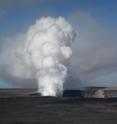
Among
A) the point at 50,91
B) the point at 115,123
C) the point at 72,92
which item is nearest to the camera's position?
the point at 115,123

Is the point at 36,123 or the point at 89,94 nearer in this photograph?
the point at 36,123

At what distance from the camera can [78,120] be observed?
64500 millimetres

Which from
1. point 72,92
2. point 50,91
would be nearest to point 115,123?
point 50,91

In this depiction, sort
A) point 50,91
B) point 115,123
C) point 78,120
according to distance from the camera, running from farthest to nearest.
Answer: point 50,91 < point 78,120 < point 115,123

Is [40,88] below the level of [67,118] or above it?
above

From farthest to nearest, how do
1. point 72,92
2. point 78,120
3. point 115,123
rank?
point 72,92 < point 78,120 < point 115,123

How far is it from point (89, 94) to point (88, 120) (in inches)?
5212

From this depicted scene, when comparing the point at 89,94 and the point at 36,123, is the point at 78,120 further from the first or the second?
the point at 89,94

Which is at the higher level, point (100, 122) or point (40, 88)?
point (40, 88)

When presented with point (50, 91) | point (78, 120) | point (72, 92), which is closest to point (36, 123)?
point (78, 120)

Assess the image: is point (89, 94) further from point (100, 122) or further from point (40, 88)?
Result: point (100, 122)

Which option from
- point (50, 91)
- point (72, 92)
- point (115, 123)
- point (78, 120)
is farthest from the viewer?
point (72, 92)

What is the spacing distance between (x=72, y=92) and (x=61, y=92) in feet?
69.1

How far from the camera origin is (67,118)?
67438 mm
